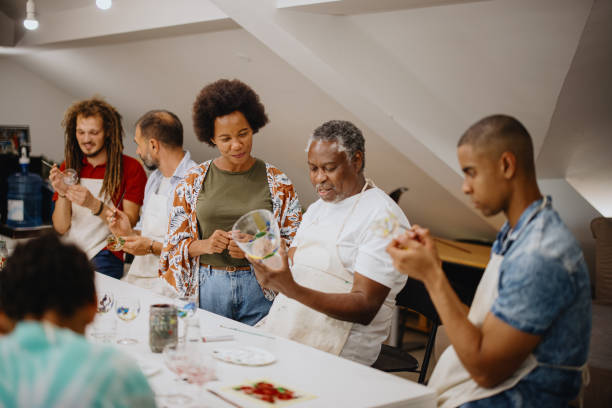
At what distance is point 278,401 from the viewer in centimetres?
148

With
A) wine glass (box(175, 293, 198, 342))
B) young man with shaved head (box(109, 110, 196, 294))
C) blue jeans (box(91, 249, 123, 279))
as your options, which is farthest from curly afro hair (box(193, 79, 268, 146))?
blue jeans (box(91, 249, 123, 279))

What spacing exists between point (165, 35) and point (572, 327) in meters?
4.00

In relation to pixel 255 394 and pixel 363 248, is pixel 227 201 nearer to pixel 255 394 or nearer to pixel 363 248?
pixel 363 248

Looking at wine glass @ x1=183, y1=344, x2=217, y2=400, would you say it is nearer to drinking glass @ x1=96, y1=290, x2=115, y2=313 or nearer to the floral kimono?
drinking glass @ x1=96, y1=290, x2=115, y2=313

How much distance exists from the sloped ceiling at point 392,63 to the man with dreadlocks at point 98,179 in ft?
3.34

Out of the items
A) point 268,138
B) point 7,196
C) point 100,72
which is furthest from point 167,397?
point 100,72

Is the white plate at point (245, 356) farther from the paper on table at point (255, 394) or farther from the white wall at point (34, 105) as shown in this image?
the white wall at point (34, 105)

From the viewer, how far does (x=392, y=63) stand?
377cm

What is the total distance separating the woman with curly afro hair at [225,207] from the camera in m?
2.65

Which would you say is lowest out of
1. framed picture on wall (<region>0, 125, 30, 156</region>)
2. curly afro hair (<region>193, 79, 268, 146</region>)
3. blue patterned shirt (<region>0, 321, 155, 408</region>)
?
blue patterned shirt (<region>0, 321, 155, 408</region>)

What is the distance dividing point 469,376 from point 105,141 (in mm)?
2721

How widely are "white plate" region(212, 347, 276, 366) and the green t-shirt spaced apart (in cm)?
80

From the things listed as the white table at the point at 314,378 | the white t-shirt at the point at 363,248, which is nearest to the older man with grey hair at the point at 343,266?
the white t-shirt at the point at 363,248

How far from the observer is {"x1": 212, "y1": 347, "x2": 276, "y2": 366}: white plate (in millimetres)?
→ 1763
